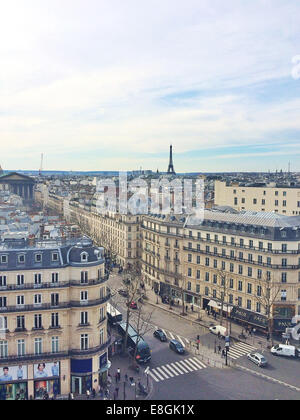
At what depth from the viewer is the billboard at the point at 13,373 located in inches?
1234

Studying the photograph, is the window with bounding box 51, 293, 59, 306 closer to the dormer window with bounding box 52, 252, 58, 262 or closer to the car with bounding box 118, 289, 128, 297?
the dormer window with bounding box 52, 252, 58, 262

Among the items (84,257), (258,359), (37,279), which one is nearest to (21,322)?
(37,279)

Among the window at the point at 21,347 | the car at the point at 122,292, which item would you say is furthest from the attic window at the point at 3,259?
the car at the point at 122,292

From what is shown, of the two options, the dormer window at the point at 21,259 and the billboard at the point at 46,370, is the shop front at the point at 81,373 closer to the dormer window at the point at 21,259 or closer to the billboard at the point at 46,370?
the billboard at the point at 46,370

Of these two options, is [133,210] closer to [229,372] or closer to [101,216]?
[101,216]

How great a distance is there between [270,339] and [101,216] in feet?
155

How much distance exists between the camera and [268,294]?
43.3 m

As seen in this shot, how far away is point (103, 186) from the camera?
9981 centimetres

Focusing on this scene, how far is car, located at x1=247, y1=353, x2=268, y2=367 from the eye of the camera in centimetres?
3709

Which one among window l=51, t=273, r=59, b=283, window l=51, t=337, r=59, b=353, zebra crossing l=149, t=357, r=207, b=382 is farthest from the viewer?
zebra crossing l=149, t=357, r=207, b=382

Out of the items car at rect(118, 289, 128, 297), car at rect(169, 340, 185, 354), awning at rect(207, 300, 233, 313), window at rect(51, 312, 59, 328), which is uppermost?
window at rect(51, 312, 59, 328)

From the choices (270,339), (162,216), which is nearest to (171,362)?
(270,339)

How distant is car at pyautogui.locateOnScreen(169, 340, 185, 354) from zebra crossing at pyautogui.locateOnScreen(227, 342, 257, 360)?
4.63 meters

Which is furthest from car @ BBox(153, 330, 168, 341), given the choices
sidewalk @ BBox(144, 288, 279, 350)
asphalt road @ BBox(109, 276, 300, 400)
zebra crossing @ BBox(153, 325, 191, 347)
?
sidewalk @ BBox(144, 288, 279, 350)
